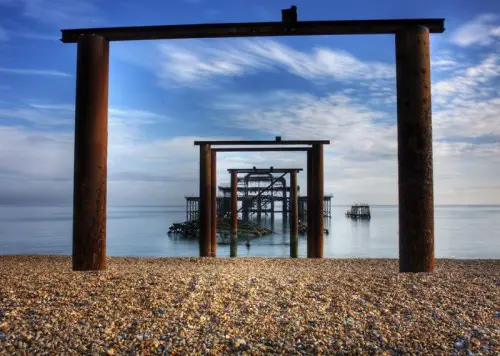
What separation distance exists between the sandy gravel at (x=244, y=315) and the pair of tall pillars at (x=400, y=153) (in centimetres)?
63

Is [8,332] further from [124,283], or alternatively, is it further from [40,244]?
[40,244]

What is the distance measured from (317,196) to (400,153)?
7588 mm

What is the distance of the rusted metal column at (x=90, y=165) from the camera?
7.63 meters

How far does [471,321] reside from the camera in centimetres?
521

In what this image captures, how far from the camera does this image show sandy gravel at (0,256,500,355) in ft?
14.7

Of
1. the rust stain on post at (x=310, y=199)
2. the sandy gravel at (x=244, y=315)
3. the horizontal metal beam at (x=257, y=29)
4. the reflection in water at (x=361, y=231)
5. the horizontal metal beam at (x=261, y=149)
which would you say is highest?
the horizontal metal beam at (x=257, y=29)

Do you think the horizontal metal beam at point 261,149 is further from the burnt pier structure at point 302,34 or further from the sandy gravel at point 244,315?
the sandy gravel at point 244,315

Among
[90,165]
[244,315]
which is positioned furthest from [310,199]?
[244,315]

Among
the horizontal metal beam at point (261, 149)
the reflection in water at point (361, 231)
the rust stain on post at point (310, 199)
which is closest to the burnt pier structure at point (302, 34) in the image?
the rust stain on post at point (310, 199)

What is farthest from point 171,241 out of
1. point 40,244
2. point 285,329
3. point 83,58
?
point 285,329

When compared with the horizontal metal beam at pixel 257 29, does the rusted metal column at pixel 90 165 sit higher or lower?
lower

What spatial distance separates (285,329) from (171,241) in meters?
43.8

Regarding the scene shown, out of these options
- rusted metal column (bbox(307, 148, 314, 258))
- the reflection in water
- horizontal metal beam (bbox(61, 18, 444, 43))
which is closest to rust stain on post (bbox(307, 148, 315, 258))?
rusted metal column (bbox(307, 148, 314, 258))

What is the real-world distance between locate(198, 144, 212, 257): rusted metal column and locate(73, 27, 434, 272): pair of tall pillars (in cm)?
719
